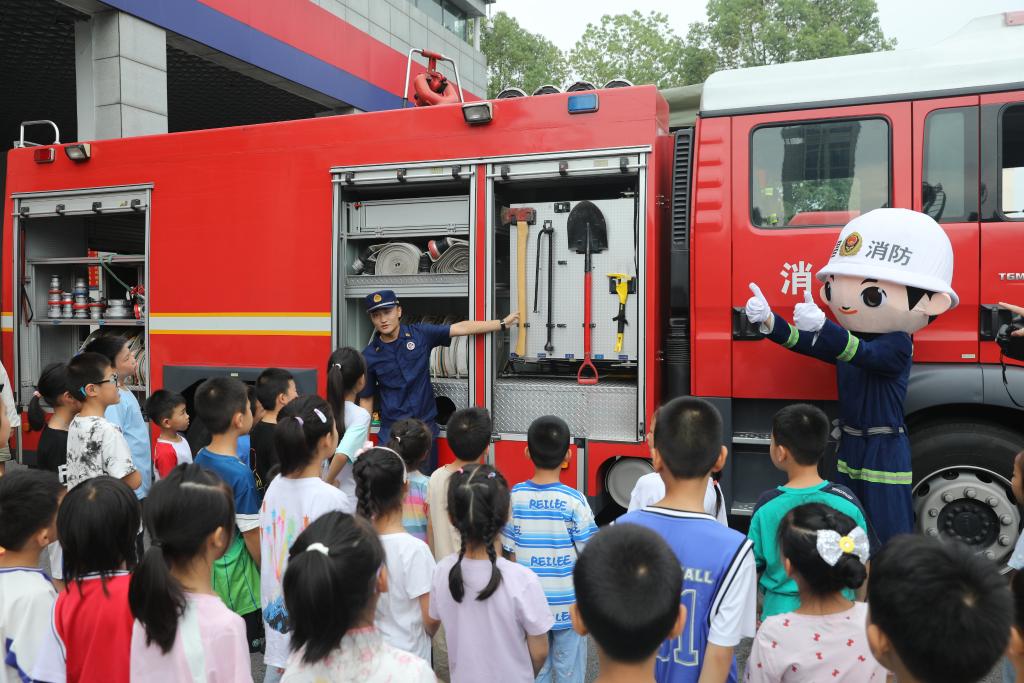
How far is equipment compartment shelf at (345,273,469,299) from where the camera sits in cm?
506

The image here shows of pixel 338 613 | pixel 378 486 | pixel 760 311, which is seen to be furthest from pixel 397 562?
pixel 760 311

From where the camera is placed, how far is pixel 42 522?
224 centimetres

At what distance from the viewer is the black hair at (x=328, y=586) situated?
5.14 feet

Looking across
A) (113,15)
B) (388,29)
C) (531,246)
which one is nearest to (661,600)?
(531,246)

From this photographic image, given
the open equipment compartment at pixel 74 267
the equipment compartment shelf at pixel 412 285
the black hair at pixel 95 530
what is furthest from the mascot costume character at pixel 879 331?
the open equipment compartment at pixel 74 267

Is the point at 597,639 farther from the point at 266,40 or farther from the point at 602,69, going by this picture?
the point at 602,69

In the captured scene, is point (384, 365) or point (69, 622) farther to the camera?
point (384, 365)

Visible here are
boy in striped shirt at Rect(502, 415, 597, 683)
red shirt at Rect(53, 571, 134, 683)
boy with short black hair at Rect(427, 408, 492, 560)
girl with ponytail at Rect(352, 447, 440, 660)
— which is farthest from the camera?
boy with short black hair at Rect(427, 408, 492, 560)

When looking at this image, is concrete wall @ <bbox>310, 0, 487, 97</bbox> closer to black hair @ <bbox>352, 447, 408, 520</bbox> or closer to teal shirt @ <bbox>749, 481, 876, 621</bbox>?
black hair @ <bbox>352, 447, 408, 520</bbox>

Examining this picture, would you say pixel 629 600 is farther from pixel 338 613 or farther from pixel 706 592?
pixel 338 613

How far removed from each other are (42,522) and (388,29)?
15.7 meters

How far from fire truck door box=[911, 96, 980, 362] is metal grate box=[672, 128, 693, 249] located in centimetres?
121

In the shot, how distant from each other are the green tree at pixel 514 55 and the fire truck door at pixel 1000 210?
98.1ft

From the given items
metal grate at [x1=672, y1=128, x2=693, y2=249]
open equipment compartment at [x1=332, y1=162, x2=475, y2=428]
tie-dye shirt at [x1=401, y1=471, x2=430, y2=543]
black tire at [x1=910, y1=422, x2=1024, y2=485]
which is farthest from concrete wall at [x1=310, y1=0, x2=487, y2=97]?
black tire at [x1=910, y1=422, x2=1024, y2=485]
